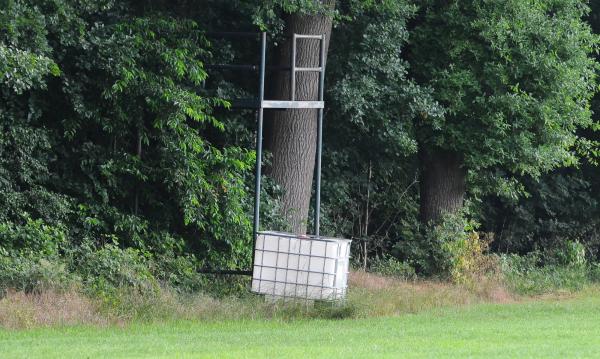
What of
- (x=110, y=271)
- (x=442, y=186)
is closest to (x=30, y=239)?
(x=110, y=271)

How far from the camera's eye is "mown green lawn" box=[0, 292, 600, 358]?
13781 mm

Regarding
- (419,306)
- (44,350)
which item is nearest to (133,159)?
(419,306)

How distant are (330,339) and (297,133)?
8285 mm

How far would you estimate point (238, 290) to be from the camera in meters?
20.3

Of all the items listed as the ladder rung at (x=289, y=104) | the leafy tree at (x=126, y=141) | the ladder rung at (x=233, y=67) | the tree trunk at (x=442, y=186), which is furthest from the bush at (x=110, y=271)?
the tree trunk at (x=442, y=186)

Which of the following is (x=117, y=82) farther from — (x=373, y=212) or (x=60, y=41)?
(x=373, y=212)

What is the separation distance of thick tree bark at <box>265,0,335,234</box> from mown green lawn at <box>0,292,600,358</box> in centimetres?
503

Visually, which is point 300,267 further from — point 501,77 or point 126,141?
point 501,77

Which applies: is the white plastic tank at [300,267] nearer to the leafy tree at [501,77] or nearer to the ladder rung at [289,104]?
the ladder rung at [289,104]

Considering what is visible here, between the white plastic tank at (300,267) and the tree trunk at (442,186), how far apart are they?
8355 millimetres

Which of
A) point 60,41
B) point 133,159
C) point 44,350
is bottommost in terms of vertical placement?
point 44,350

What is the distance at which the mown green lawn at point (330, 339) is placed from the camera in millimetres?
13781

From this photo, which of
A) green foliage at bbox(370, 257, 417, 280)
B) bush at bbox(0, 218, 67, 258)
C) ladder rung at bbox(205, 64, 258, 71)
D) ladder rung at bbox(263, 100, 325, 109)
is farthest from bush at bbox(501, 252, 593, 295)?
bush at bbox(0, 218, 67, 258)

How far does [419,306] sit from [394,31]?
22.2ft
